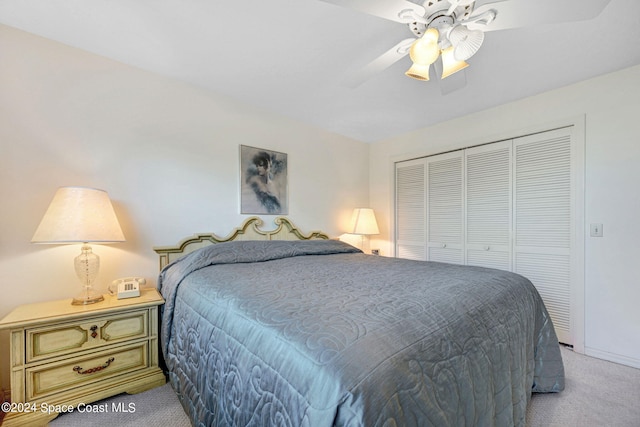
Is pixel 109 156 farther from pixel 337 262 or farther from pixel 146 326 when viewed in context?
pixel 337 262

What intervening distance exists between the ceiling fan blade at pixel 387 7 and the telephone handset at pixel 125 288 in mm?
1992

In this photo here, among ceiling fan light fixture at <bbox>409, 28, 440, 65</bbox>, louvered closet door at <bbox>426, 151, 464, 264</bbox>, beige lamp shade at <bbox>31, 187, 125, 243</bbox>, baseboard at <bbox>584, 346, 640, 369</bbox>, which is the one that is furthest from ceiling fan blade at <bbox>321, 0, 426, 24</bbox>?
baseboard at <bbox>584, 346, 640, 369</bbox>

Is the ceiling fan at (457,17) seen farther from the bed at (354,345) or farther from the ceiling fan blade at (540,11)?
the bed at (354,345)

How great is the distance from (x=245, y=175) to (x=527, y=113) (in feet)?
9.07

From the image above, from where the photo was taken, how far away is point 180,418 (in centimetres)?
145

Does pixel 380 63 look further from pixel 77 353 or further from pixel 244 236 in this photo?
pixel 77 353

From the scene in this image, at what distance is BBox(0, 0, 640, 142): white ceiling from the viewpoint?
1.52 m

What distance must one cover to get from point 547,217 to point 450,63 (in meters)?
1.86

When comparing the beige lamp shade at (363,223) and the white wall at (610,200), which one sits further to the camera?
the beige lamp shade at (363,223)

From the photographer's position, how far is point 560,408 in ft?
4.99

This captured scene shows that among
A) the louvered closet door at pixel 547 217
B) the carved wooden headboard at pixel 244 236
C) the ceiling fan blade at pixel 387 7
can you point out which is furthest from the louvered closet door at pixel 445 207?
the ceiling fan blade at pixel 387 7

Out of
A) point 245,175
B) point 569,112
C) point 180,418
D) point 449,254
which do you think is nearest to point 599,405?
point 449,254

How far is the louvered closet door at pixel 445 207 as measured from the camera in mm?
2988

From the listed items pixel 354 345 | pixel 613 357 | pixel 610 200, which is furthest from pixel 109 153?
pixel 613 357
